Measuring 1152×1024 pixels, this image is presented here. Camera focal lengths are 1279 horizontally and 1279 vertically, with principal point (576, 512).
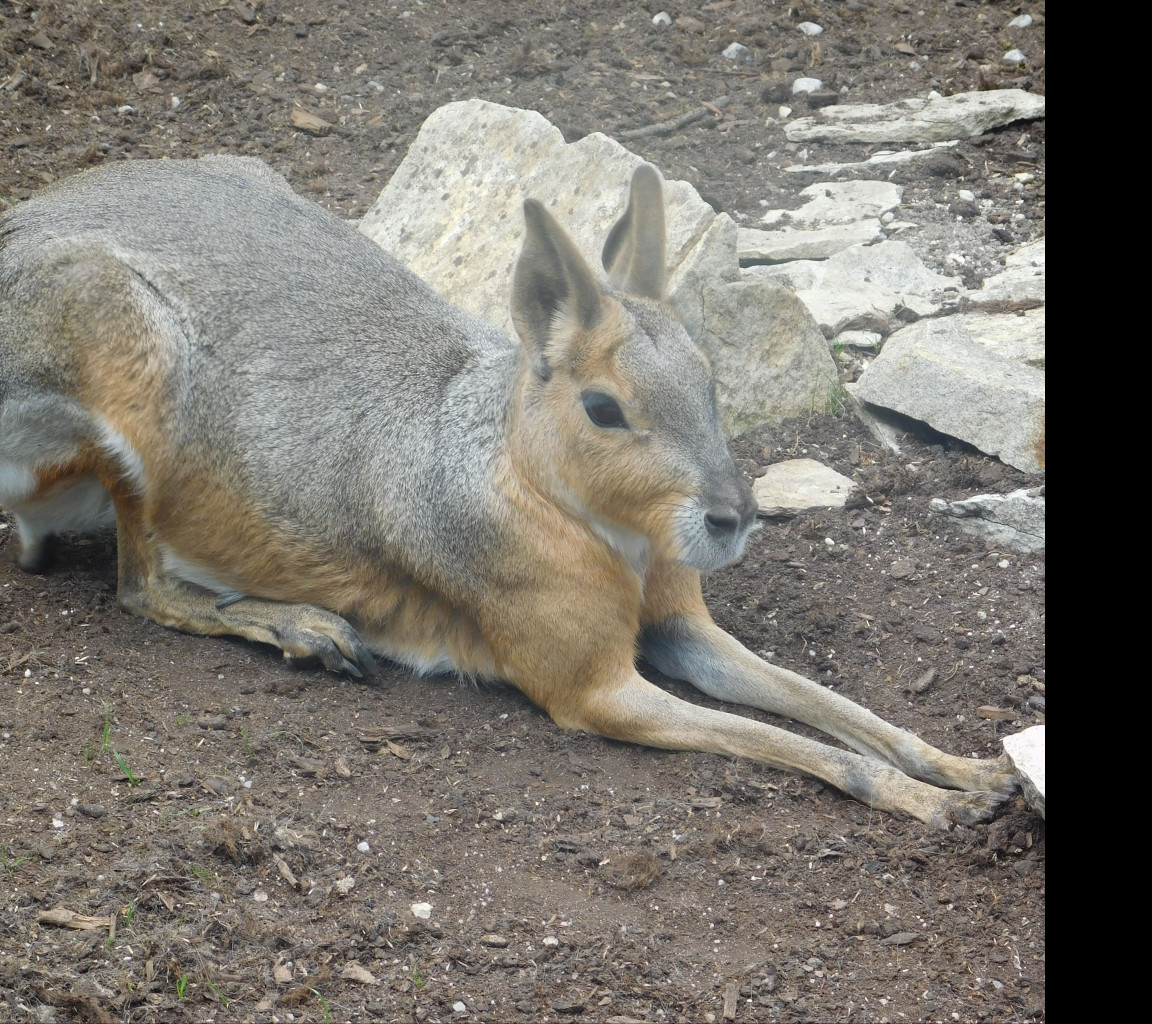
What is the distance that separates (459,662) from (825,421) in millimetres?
2673

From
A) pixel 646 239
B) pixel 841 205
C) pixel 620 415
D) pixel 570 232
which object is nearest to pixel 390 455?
pixel 620 415

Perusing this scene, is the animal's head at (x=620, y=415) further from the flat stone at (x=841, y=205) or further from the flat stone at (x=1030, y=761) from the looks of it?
the flat stone at (x=841, y=205)

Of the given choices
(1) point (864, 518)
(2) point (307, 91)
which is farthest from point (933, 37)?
(1) point (864, 518)

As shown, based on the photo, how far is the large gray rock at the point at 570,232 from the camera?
22.3ft

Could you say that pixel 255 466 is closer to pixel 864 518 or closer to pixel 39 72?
pixel 864 518

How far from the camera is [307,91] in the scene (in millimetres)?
10117

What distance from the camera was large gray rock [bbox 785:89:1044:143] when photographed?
947 centimetres

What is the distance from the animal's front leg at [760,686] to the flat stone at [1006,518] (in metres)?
1.38

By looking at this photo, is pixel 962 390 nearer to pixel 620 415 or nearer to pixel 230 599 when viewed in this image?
pixel 620 415

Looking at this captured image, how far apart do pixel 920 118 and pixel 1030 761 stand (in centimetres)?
682

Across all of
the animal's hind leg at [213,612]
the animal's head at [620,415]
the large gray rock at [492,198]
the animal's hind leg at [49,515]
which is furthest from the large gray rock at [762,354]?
the animal's hind leg at [49,515]

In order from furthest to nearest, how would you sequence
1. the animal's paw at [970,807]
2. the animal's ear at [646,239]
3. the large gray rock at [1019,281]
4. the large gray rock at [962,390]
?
the large gray rock at [1019,281], the large gray rock at [962,390], the animal's ear at [646,239], the animal's paw at [970,807]

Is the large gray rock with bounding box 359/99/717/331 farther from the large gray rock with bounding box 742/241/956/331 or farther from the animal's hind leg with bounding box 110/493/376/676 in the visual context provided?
the animal's hind leg with bounding box 110/493/376/676

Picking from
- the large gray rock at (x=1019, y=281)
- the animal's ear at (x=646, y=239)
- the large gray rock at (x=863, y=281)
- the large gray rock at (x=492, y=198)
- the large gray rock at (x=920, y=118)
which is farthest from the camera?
the large gray rock at (x=920, y=118)
